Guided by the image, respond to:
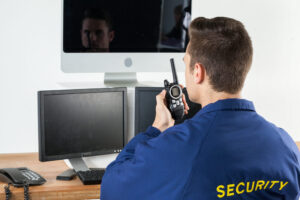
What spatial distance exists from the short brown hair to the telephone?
91 centimetres

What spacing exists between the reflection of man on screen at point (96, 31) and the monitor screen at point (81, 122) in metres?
0.22

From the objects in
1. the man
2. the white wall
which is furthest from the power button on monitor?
the man

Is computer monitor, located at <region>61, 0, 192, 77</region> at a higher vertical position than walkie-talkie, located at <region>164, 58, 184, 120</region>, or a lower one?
higher

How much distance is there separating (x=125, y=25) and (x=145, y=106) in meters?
0.42

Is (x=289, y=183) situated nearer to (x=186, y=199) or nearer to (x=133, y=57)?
(x=186, y=199)

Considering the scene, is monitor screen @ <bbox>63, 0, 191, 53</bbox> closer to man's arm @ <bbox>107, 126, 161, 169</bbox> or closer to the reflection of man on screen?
the reflection of man on screen

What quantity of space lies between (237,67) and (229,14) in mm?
1562

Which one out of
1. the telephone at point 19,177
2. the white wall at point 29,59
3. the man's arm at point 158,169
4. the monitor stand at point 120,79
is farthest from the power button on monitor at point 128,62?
the man's arm at point 158,169

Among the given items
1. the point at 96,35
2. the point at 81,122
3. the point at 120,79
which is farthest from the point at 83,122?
the point at 96,35

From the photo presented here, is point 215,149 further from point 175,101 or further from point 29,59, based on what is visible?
point 29,59

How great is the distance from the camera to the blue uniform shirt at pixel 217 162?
1296mm

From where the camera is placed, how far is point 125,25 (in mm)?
2287

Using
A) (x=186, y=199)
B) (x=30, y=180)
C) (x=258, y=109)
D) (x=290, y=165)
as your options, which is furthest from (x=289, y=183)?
(x=258, y=109)

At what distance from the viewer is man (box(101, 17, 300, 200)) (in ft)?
4.26
